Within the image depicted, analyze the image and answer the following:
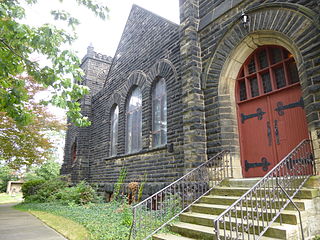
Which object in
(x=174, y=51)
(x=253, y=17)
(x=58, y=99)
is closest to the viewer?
(x=58, y=99)

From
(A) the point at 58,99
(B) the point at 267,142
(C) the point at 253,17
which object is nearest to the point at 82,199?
(A) the point at 58,99

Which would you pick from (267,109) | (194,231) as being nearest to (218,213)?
(194,231)

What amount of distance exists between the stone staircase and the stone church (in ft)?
2.61

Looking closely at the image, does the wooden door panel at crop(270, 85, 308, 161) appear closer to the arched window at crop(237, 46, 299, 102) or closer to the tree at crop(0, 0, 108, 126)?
the arched window at crop(237, 46, 299, 102)

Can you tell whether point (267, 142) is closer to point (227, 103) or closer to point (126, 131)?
point (227, 103)

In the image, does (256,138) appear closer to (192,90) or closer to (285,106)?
(285,106)

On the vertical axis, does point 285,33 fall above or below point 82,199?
above

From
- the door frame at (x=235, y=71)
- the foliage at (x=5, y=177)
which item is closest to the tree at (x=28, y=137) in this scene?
the door frame at (x=235, y=71)

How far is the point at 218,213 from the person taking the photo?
15.7 ft

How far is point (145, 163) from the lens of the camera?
909cm

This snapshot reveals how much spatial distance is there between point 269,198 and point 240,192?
1204 mm

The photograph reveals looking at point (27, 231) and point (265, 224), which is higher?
point (265, 224)

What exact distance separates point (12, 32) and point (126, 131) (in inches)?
268

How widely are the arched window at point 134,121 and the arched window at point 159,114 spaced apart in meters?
1.13
